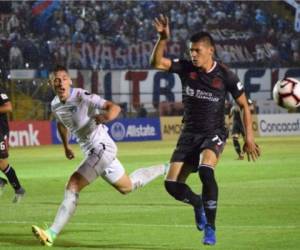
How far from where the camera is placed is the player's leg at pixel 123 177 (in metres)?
10.7

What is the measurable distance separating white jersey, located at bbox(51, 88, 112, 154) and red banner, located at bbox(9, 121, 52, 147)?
24.9 m

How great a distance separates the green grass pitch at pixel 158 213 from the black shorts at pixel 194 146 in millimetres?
981

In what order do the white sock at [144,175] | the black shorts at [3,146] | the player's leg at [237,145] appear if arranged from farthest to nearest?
the player's leg at [237,145] → the black shorts at [3,146] → the white sock at [144,175]

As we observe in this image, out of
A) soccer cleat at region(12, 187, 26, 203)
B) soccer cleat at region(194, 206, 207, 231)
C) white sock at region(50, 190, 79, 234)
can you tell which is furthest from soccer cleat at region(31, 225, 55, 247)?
soccer cleat at region(12, 187, 26, 203)

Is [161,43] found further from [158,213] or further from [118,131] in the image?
[118,131]

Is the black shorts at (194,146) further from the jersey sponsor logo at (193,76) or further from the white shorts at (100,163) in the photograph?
the white shorts at (100,163)

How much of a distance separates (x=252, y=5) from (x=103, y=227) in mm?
36101

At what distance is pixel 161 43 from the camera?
957cm

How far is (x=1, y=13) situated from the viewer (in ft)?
130

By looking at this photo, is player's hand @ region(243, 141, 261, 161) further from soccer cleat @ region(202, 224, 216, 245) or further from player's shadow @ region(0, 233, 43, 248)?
player's shadow @ region(0, 233, 43, 248)

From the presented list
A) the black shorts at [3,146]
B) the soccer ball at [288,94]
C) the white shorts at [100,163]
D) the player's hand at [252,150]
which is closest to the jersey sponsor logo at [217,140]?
the player's hand at [252,150]

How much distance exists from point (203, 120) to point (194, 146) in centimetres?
33

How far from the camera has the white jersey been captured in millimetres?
10336

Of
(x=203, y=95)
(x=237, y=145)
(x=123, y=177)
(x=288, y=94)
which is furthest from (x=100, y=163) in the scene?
(x=237, y=145)
